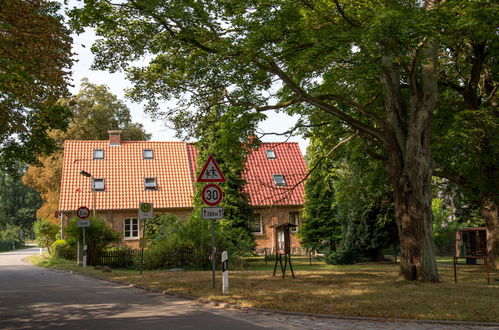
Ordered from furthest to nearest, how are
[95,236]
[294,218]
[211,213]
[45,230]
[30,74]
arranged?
1. [294,218]
2. [45,230]
3. [95,236]
4. [211,213]
5. [30,74]

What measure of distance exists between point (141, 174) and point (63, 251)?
9.59 m

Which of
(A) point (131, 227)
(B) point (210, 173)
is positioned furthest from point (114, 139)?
(B) point (210, 173)

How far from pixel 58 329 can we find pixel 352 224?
2335cm

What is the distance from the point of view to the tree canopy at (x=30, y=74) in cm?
1216

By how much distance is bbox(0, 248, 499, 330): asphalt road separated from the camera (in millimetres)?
8648

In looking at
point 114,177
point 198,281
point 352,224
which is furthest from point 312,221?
point 198,281

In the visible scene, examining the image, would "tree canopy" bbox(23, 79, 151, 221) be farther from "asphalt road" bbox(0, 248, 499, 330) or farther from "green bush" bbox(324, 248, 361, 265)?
"asphalt road" bbox(0, 248, 499, 330)

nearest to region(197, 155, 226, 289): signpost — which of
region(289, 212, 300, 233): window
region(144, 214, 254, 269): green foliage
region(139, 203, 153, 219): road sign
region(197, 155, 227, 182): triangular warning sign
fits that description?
region(197, 155, 227, 182): triangular warning sign

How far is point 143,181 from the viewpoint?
1563 inches

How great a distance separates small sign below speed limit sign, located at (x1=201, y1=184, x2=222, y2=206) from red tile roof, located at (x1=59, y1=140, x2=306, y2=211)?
77.3 ft

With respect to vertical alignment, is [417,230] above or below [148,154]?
below

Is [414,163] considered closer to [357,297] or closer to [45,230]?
[357,297]

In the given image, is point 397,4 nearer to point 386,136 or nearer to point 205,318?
point 386,136

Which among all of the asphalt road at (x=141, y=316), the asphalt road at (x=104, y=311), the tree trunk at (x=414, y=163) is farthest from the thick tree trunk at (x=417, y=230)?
the asphalt road at (x=104, y=311)
